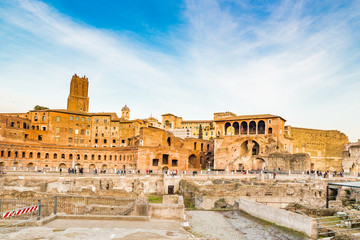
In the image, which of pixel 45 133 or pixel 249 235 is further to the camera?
pixel 45 133

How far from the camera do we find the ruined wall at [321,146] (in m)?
77.6

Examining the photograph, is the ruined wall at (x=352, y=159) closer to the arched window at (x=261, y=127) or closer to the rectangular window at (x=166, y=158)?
the arched window at (x=261, y=127)

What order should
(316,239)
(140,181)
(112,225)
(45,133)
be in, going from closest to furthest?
(112,225), (316,239), (140,181), (45,133)

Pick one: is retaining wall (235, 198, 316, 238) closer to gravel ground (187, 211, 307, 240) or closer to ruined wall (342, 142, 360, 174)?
gravel ground (187, 211, 307, 240)

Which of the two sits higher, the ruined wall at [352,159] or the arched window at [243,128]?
the arched window at [243,128]

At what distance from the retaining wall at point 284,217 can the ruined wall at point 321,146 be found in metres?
64.6

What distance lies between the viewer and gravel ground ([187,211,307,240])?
13.2 meters

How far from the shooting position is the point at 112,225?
37.2ft

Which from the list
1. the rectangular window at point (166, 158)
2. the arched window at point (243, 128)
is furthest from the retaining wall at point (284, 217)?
the arched window at point (243, 128)

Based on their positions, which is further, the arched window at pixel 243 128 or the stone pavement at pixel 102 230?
the arched window at pixel 243 128

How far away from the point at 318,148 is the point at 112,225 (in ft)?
255

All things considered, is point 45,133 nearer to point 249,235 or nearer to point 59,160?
point 59,160

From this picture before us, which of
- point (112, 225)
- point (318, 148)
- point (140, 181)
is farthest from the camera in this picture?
point (318, 148)

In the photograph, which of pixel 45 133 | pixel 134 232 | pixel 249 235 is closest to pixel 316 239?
pixel 249 235
